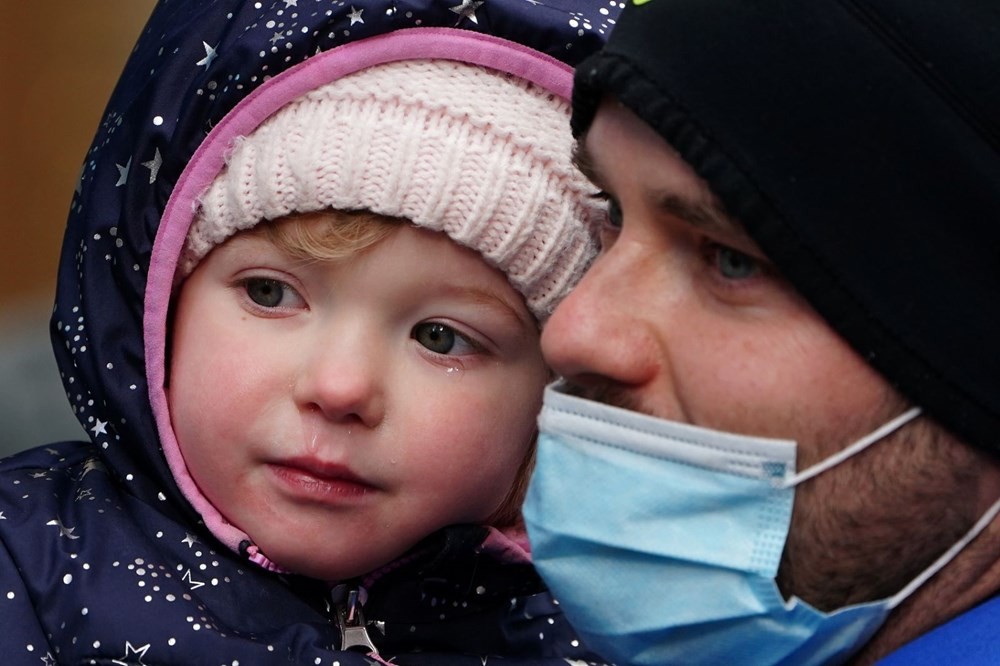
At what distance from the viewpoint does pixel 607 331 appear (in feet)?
6.57

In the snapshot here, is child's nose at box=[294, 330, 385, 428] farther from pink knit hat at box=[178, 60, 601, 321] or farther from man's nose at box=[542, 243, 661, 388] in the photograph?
man's nose at box=[542, 243, 661, 388]

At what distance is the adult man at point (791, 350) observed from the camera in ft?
6.09

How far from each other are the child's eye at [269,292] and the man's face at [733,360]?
604mm

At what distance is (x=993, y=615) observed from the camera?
1.85 metres

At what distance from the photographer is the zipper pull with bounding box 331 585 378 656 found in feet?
8.25

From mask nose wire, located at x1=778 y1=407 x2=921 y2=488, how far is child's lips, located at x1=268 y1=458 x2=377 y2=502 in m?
0.81

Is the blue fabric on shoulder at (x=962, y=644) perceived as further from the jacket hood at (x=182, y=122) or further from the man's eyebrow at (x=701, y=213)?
the jacket hood at (x=182, y=122)

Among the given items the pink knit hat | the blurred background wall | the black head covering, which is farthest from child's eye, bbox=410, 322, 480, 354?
the blurred background wall

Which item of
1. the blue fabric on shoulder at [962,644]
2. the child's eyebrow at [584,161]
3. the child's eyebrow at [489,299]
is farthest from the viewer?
the child's eyebrow at [489,299]

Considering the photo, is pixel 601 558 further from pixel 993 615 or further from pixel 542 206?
pixel 542 206

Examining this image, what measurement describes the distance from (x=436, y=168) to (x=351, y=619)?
844 mm

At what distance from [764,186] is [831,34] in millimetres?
232

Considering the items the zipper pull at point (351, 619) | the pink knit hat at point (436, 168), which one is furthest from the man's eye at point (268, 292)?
the zipper pull at point (351, 619)

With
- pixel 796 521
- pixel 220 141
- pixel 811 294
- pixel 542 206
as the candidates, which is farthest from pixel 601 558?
pixel 220 141
